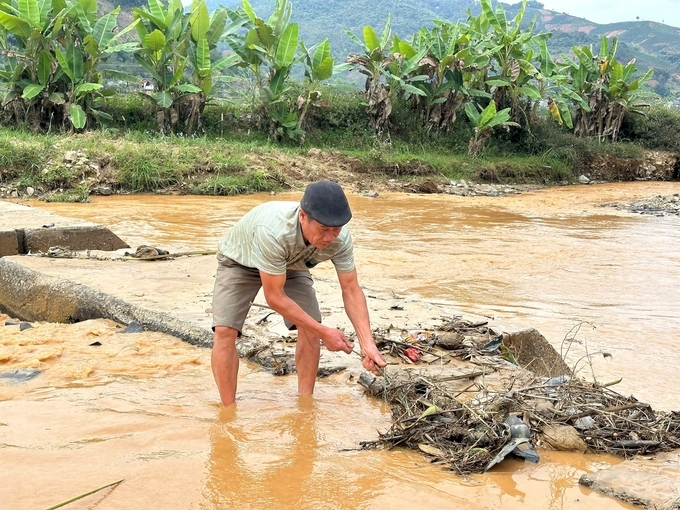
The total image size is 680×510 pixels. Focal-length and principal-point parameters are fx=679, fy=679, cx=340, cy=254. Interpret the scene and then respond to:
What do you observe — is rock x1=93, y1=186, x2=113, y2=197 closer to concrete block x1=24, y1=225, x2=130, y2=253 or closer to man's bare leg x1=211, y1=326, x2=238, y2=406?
concrete block x1=24, y1=225, x2=130, y2=253

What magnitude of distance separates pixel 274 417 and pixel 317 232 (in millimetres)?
994

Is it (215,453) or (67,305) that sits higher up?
(215,453)

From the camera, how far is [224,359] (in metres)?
3.29

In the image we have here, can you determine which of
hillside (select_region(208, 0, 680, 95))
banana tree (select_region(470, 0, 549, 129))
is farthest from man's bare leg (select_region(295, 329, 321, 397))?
hillside (select_region(208, 0, 680, 95))

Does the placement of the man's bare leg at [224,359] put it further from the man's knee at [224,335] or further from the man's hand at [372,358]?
the man's hand at [372,358]

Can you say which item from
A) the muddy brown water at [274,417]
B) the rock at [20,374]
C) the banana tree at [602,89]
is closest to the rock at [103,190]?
the muddy brown water at [274,417]

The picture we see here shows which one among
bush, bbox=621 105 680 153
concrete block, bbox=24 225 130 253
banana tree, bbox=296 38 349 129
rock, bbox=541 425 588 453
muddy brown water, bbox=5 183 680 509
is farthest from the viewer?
bush, bbox=621 105 680 153

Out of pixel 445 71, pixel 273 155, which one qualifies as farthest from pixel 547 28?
pixel 273 155

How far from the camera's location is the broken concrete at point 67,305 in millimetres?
4383

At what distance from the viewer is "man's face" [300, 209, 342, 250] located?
283cm

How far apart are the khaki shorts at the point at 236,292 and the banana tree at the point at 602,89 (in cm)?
1812

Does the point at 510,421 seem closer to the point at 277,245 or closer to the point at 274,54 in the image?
the point at 277,245

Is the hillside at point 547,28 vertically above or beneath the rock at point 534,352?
above

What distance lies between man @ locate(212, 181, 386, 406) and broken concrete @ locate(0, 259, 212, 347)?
0.95 metres
